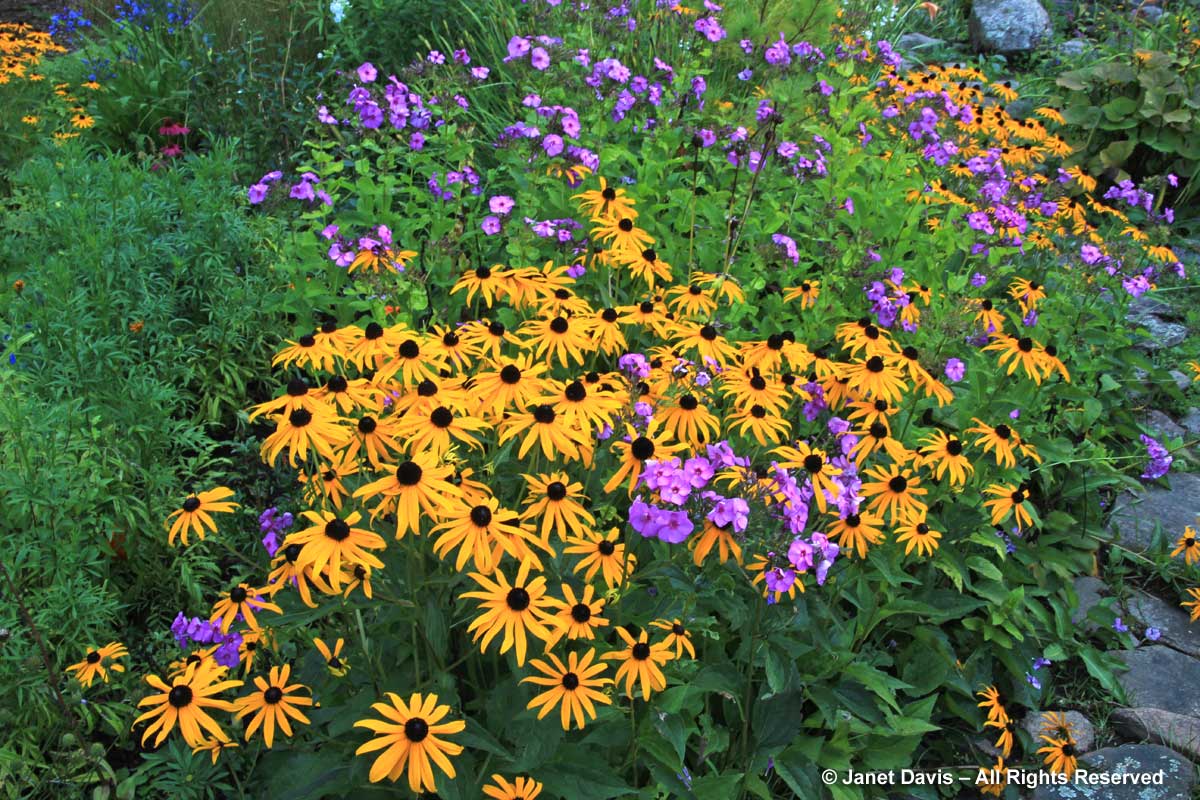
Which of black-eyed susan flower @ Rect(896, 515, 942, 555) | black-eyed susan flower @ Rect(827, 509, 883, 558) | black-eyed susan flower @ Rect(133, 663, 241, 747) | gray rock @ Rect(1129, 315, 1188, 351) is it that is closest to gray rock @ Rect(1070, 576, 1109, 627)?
black-eyed susan flower @ Rect(896, 515, 942, 555)

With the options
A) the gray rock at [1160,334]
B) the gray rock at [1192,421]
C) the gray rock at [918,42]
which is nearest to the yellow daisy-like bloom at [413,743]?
the gray rock at [1192,421]

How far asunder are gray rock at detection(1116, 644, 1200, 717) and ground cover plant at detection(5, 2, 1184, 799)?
0.14 meters

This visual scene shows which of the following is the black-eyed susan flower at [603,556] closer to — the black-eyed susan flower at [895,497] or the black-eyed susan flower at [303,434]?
the black-eyed susan flower at [303,434]

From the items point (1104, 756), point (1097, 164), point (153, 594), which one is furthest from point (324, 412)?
point (1097, 164)

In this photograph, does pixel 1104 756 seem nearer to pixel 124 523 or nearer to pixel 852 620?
pixel 852 620

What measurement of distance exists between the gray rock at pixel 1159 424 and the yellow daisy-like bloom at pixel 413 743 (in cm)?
341

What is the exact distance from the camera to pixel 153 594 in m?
2.85

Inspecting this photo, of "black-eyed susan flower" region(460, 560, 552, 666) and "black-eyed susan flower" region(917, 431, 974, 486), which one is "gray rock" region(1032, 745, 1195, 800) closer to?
"black-eyed susan flower" region(917, 431, 974, 486)

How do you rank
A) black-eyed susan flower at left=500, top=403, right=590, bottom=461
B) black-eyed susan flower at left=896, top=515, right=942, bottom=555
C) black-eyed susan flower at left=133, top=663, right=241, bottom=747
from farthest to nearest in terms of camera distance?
black-eyed susan flower at left=896, top=515, right=942, bottom=555
black-eyed susan flower at left=500, top=403, right=590, bottom=461
black-eyed susan flower at left=133, top=663, right=241, bottom=747

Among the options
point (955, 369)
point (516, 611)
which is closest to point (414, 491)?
point (516, 611)

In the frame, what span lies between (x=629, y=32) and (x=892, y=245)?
198 cm

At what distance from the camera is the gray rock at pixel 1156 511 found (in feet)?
10.6

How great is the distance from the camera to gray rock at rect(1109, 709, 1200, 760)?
98.9 inches

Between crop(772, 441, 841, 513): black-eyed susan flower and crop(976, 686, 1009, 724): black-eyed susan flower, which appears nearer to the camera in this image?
crop(772, 441, 841, 513): black-eyed susan flower
